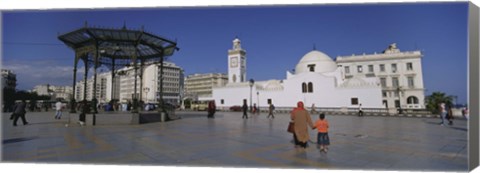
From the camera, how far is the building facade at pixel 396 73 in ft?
135

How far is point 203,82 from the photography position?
10706cm

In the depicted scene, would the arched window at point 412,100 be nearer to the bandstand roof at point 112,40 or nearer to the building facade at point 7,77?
the bandstand roof at point 112,40

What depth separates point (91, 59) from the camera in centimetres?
1448

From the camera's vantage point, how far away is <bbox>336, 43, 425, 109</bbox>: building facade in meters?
41.1

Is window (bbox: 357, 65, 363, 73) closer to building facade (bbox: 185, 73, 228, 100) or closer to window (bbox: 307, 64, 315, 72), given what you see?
window (bbox: 307, 64, 315, 72)

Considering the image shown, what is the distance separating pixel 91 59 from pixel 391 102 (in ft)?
141

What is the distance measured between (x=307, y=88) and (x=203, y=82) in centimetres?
7346

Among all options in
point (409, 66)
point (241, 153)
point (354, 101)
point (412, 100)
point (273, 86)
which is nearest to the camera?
point (241, 153)

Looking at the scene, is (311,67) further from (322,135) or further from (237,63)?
(322,135)

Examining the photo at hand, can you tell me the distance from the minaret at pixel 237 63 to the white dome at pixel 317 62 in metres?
9.42

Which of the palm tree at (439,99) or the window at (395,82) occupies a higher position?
the window at (395,82)

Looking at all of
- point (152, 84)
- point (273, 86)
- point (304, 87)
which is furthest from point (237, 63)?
point (152, 84)

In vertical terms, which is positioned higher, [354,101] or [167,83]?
[167,83]

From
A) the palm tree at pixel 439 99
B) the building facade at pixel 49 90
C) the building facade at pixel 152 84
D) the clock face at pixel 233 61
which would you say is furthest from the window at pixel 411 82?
the building facade at pixel 152 84
